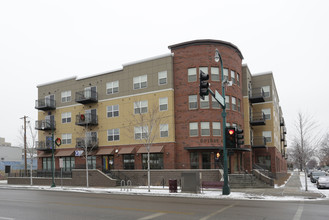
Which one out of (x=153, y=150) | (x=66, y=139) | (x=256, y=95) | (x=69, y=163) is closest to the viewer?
(x=153, y=150)

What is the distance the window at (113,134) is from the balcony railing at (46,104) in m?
10.1

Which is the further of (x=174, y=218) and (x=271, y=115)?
(x=271, y=115)

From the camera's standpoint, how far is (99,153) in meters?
38.2

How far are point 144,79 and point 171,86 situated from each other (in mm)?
3809

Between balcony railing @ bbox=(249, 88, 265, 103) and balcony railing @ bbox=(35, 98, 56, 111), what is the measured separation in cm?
2574

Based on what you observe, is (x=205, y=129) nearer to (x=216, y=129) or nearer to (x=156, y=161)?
(x=216, y=129)

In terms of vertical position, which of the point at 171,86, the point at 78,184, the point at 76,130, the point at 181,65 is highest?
the point at 181,65

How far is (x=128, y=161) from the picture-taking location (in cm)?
3650

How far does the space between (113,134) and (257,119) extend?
735 inches

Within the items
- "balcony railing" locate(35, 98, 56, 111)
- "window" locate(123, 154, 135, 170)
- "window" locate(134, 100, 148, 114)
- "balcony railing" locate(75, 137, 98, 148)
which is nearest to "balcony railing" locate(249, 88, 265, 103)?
"window" locate(134, 100, 148, 114)

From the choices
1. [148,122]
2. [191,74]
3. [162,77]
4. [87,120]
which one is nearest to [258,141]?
[191,74]

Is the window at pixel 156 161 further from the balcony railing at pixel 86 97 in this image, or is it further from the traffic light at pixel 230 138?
the traffic light at pixel 230 138

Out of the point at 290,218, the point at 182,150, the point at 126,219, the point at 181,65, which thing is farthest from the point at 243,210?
the point at 181,65

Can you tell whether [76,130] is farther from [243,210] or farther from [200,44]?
[243,210]
